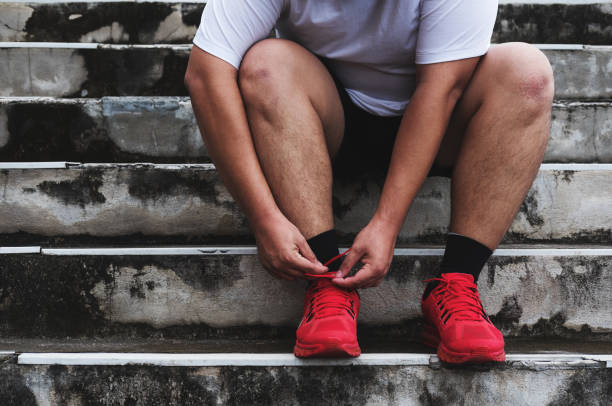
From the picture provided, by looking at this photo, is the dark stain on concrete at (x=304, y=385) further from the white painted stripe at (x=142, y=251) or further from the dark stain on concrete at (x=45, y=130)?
the dark stain on concrete at (x=45, y=130)

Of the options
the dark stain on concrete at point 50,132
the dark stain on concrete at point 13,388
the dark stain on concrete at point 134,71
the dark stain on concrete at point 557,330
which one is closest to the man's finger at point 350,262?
the dark stain on concrete at point 557,330

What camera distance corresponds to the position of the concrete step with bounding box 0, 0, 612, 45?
2.22 metres

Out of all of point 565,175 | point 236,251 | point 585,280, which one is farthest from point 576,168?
point 236,251

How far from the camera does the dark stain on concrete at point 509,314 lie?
1.22m

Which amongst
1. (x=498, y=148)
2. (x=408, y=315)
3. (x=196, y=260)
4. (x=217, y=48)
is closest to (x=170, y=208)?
(x=196, y=260)

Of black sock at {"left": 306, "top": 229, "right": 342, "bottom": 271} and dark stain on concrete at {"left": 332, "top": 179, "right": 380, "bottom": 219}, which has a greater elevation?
black sock at {"left": 306, "top": 229, "right": 342, "bottom": 271}

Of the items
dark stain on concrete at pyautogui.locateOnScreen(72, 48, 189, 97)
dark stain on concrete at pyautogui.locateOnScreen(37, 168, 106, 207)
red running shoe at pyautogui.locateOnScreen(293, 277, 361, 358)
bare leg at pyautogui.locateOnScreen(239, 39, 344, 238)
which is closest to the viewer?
red running shoe at pyautogui.locateOnScreen(293, 277, 361, 358)

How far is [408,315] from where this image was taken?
4.03 feet

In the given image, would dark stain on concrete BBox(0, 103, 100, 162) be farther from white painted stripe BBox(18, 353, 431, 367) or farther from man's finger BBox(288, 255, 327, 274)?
man's finger BBox(288, 255, 327, 274)

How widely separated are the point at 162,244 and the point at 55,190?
1.00 feet

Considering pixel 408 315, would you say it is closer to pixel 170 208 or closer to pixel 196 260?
pixel 196 260

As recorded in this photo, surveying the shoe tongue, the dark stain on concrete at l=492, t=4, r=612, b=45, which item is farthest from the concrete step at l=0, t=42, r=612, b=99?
the shoe tongue

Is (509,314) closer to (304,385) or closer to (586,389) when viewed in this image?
(586,389)

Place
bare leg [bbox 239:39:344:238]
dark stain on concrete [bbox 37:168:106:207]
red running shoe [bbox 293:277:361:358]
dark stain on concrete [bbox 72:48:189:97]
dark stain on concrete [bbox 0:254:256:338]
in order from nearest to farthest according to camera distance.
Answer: red running shoe [bbox 293:277:361:358], bare leg [bbox 239:39:344:238], dark stain on concrete [bbox 0:254:256:338], dark stain on concrete [bbox 37:168:106:207], dark stain on concrete [bbox 72:48:189:97]
